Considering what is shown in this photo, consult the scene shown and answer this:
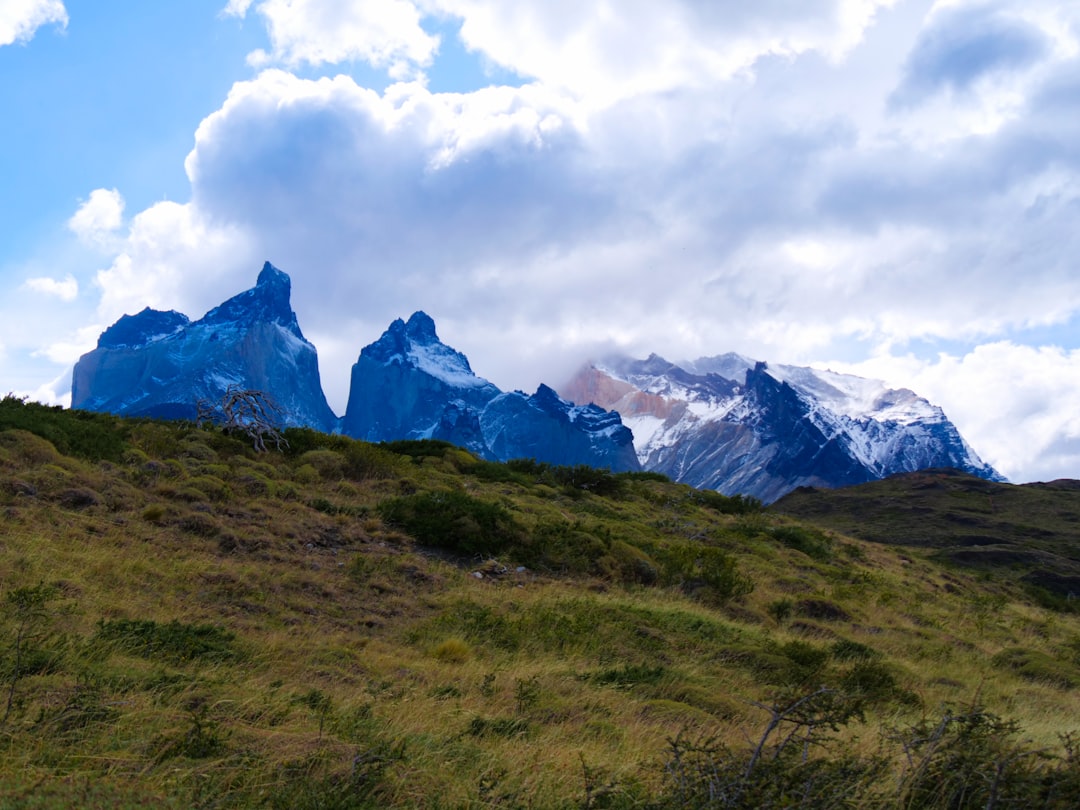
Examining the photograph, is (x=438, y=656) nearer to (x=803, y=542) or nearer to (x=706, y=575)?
(x=706, y=575)

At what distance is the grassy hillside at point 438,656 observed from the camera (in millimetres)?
4730

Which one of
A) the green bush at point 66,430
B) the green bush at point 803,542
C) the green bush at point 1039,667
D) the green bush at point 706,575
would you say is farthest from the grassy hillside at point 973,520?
the green bush at point 66,430

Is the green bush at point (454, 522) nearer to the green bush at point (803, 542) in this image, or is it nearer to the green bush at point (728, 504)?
the green bush at point (803, 542)

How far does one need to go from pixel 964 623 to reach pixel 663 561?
8.48m

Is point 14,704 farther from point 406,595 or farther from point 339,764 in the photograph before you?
point 406,595

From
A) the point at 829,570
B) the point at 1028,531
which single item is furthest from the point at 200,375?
the point at 829,570

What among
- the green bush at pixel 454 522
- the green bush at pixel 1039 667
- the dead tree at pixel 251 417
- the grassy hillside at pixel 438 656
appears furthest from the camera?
the dead tree at pixel 251 417

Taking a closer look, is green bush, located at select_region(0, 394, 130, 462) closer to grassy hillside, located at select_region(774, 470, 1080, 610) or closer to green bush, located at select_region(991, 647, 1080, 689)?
green bush, located at select_region(991, 647, 1080, 689)

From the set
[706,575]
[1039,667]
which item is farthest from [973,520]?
[706,575]

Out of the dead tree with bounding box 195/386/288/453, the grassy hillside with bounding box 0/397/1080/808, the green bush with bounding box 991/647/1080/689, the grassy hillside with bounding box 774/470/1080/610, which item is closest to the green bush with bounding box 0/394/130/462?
the grassy hillside with bounding box 0/397/1080/808

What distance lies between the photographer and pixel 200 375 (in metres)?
192

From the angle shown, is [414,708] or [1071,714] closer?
[414,708]

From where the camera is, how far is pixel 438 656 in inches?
350

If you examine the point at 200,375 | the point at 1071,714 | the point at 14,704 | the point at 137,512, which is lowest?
the point at 1071,714
